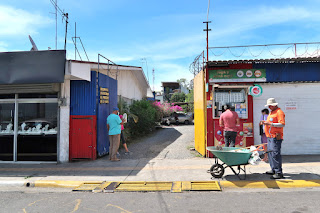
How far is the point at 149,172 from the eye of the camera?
22.2 ft

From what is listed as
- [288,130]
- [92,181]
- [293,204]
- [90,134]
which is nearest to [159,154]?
[90,134]

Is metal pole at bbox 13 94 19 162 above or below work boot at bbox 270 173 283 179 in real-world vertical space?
above

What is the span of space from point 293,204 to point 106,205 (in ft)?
11.5

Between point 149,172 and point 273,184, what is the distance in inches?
125

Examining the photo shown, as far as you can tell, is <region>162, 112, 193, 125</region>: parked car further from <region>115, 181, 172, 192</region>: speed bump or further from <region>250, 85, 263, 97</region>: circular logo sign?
<region>115, 181, 172, 192</region>: speed bump

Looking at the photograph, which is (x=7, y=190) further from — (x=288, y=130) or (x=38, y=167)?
(x=288, y=130)

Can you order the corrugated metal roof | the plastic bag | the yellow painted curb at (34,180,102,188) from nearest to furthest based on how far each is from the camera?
the plastic bag
the yellow painted curb at (34,180,102,188)
the corrugated metal roof

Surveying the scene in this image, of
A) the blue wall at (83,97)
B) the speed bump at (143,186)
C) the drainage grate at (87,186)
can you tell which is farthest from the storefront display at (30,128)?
the speed bump at (143,186)

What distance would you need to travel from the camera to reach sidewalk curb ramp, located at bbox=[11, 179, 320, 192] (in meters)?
5.39

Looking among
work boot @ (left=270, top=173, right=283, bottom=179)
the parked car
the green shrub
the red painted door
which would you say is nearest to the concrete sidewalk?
work boot @ (left=270, top=173, right=283, bottom=179)

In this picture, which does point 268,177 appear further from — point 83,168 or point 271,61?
point 83,168

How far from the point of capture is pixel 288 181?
5.60 meters

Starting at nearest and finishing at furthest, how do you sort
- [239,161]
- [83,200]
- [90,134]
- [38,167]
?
[83,200]
[239,161]
[38,167]
[90,134]

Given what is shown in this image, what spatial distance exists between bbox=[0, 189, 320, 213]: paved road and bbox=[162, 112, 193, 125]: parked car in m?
17.5
